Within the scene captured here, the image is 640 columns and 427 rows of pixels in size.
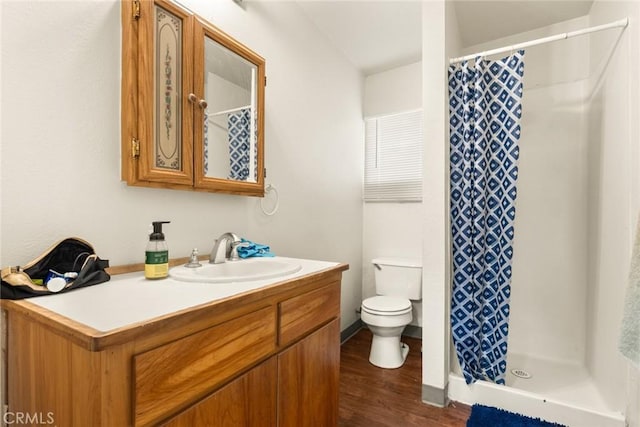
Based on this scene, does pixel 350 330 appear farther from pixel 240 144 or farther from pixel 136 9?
pixel 136 9

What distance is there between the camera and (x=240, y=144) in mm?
1545

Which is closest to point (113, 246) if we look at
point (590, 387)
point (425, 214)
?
point (425, 214)

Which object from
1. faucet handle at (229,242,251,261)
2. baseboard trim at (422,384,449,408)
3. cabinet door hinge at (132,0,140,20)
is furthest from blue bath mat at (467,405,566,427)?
cabinet door hinge at (132,0,140,20)

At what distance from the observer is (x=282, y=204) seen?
1.92 m

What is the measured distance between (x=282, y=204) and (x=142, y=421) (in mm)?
1382

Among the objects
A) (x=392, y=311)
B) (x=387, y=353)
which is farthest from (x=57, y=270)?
(x=387, y=353)

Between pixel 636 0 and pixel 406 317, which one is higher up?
pixel 636 0

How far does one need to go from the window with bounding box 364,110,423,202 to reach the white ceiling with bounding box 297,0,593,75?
1.88 ft

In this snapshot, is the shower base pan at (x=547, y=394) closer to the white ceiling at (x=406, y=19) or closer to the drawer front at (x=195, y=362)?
the drawer front at (x=195, y=362)

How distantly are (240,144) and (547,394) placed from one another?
2216 mm

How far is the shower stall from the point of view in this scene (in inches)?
63.7

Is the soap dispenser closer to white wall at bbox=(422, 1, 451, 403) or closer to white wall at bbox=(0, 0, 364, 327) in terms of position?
white wall at bbox=(0, 0, 364, 327)

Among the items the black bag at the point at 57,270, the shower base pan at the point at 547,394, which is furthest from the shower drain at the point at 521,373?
the black bag at the point at 57,270

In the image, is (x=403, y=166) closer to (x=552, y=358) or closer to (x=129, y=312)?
(x=552, y=358)
